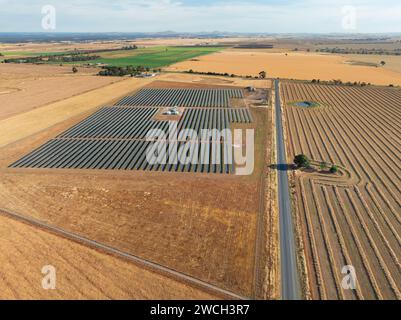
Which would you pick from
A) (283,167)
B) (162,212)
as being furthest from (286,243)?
(283,167)

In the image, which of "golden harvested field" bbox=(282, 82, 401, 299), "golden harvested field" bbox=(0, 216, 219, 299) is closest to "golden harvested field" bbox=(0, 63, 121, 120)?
"golden harvested field" bbox=(0, 216, 219, 299)

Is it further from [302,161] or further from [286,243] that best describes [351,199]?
[286,243]

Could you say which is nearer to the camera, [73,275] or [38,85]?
[73,275]

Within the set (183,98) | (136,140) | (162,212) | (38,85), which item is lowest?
(162,212)

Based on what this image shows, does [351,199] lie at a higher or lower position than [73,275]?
higher

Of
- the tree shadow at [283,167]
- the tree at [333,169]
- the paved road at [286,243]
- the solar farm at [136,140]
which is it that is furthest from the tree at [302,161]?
the solar farm at [136,140]

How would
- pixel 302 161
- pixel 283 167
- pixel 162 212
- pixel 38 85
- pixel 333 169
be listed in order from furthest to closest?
pixel 38 85, pixel 283 167, pixel 302 161, pixel 333 169, pixel 162 212
